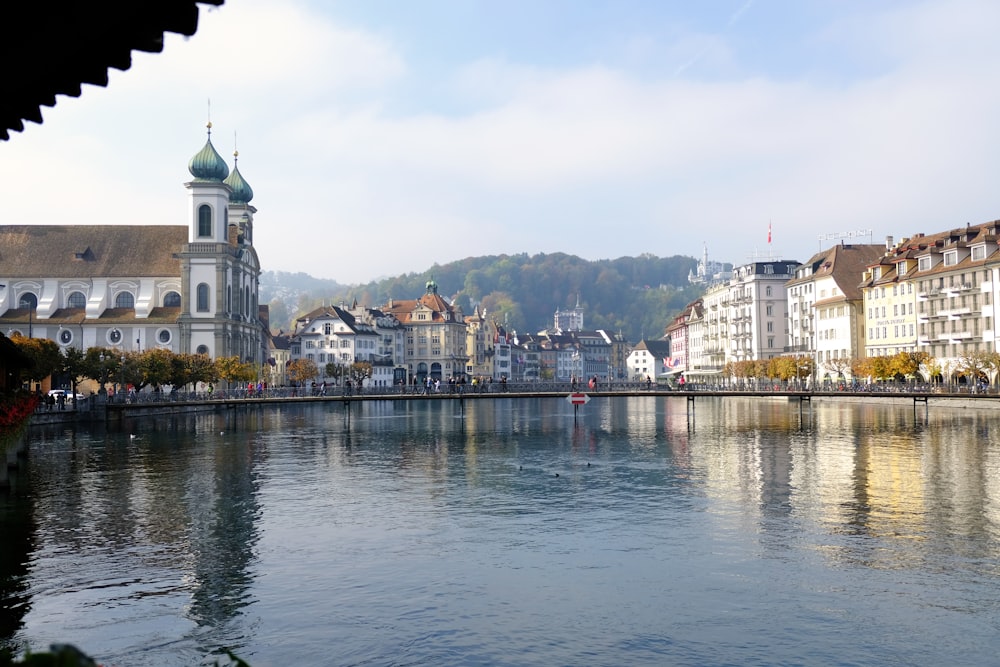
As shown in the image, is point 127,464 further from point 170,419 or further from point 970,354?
point 970,354

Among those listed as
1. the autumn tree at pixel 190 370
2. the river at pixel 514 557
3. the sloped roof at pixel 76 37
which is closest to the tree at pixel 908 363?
the river at pixel 514 557

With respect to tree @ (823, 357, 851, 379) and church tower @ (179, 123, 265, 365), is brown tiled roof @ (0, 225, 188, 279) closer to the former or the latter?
church tower @ (179, 123, 265, 365)

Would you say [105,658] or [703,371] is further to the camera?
[703,371]

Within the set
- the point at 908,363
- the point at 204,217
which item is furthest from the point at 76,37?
the point at 204,217

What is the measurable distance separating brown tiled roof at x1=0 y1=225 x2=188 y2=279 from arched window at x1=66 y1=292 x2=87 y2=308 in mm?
2317

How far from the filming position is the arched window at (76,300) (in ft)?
411

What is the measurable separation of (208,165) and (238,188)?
1771 centimetres

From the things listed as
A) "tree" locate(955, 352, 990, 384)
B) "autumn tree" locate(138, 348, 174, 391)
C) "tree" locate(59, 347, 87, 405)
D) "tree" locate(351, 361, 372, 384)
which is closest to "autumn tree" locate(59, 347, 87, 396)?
"tree" locate(59, 347, 87, 405)

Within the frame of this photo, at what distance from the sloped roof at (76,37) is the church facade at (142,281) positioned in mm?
115156

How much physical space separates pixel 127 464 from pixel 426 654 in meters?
38.0

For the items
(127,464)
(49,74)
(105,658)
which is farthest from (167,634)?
(127,464)

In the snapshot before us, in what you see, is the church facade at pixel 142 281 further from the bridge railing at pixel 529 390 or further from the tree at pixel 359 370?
the tree at pixel 359 370

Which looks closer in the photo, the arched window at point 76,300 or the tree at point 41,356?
the tree at point 41,356

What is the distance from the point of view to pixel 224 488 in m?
44.0
